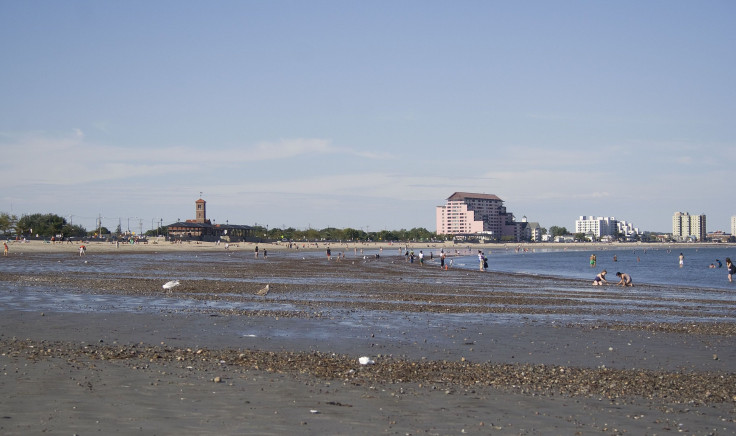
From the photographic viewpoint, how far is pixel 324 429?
27.4ft

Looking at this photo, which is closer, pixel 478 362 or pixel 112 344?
pixel 478 362

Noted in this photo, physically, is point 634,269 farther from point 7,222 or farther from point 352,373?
point 7,222

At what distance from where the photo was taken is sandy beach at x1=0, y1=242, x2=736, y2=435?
8734 mm

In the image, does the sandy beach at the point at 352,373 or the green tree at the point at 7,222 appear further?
the green tree at the point at 7,222

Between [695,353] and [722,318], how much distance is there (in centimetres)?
909

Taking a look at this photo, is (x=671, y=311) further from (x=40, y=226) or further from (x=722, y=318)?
(x=40, y=226)

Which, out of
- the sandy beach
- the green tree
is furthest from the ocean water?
the green tree

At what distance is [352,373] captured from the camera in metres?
11.6

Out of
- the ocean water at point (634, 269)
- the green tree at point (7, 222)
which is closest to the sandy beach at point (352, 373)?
the ocean water at point (634, 269)

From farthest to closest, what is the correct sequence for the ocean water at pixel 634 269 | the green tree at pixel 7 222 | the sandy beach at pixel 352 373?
the green tree at pixel 7 222 → the ocean water at pixel 634 269 → the sandy beach at pixel 352 373

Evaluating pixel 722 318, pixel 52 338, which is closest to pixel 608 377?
pixel 52 338

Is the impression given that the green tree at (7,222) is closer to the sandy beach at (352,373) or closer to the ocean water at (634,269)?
the ocean water at (634,269)

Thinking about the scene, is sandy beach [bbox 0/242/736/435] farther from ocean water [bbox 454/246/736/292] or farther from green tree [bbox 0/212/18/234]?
green tree [bbox 0/212/18/234]

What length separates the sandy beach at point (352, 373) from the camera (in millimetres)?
8734
